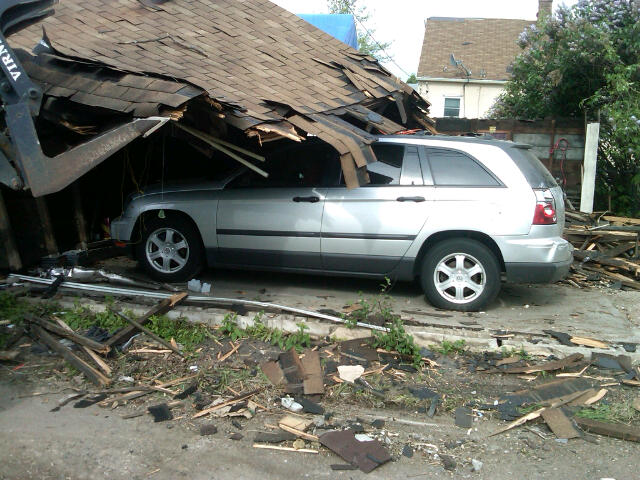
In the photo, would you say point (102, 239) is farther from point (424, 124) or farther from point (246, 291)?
point (424, 124)

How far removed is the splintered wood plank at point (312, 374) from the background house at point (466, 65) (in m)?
18.6

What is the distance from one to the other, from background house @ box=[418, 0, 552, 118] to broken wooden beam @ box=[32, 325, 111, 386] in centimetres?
1941

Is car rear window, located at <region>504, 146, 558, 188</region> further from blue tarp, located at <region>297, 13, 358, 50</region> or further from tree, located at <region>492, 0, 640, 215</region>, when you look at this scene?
blue tarp, located at <region>297, 13, 358, 50</region>

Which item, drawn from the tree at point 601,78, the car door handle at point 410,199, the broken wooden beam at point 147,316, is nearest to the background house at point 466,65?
the tree at point 601,78

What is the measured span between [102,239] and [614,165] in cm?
987

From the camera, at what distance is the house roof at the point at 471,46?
22594mm

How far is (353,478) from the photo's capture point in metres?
3.49

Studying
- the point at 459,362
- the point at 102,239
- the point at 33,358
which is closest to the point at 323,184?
the point at 459,362

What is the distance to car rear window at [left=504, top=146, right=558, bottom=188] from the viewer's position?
5875 millimetres

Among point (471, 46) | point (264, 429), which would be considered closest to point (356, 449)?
point (264, 429)

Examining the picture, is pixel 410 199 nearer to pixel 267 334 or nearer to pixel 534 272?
pixel 534 272

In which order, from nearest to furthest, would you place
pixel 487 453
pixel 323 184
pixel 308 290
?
pixel 487 453
pixel 323 184
pixel 308 290

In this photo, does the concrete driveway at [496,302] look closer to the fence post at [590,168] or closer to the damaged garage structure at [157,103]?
the damaged garage structure at [157,103]

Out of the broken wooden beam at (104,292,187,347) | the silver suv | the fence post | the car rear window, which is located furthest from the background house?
the broken wooden beam at (104,292,187,347)
